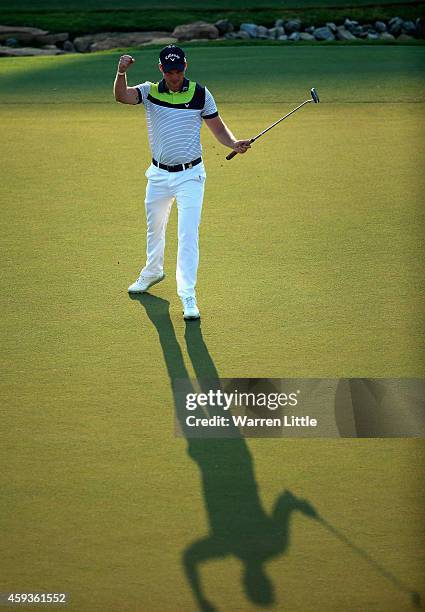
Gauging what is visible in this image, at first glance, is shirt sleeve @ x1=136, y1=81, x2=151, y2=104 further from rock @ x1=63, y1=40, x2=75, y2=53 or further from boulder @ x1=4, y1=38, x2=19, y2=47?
boulder @ x1=4, y1=38, x2=19, y2=47

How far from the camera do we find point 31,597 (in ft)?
17.0

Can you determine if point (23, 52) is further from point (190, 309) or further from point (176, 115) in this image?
point (190, 309)

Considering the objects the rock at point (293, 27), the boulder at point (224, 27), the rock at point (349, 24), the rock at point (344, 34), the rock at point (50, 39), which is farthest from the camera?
the rock at point (349, 24)

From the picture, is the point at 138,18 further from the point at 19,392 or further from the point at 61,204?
the point at 19,392

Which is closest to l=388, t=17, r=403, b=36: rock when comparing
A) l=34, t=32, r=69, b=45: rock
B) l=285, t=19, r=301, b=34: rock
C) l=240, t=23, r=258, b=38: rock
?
l=285, t=19, r=301, b=34: rock

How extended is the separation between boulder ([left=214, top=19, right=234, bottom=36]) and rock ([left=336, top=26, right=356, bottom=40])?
1970 mm

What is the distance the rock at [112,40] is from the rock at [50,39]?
0.80 feet

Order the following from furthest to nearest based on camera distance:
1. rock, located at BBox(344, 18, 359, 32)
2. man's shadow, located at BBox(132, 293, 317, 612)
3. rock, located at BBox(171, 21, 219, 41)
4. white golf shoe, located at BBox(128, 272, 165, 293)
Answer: rock, located at BBox(344, 18, 359, 32)
rock, located at BBox(171, 21, 219, 41)
white golf shoe, located at BBox(128, 272, 165, 293)
man's shadow, located at BBox(132, 293, 317, 612)

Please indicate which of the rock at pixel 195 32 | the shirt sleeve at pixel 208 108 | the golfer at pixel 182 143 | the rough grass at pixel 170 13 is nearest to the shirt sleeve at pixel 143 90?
the golfer at pixel 182 143

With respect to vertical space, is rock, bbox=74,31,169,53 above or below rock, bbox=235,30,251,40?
above

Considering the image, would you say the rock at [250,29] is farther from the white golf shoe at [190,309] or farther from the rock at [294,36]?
the white golf shoe at [190,309]

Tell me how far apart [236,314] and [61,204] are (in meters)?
3.48

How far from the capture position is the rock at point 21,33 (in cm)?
2208

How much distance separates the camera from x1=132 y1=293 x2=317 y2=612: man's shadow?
5.32m
